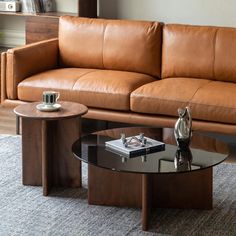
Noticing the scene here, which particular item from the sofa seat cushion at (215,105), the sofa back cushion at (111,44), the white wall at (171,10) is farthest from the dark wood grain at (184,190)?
the white wall at (171,10)

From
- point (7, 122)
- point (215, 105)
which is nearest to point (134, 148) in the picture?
point (215, 105)

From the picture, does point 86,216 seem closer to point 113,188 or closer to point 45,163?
point 113,188

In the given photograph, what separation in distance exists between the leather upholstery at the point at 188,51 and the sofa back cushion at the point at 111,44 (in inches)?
3.5

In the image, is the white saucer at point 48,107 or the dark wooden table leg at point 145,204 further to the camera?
the white saucer at point 48,107

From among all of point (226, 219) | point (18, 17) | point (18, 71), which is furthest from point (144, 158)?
point (18, 17)

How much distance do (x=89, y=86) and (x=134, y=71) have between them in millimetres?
520

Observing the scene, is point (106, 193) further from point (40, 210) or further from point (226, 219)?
point (226, 219)

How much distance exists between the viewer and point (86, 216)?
3.41 m

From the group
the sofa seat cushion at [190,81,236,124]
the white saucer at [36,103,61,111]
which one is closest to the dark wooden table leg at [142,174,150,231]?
the white saucer at [36,103,61,111]

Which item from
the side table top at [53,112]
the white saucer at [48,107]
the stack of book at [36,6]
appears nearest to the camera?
the side table top at [53,112]

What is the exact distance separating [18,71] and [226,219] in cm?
201

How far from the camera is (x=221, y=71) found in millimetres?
4645

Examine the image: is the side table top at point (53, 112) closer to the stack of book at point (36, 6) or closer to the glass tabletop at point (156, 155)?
the glass tabletop at point (156, 155)

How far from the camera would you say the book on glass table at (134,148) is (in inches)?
129
